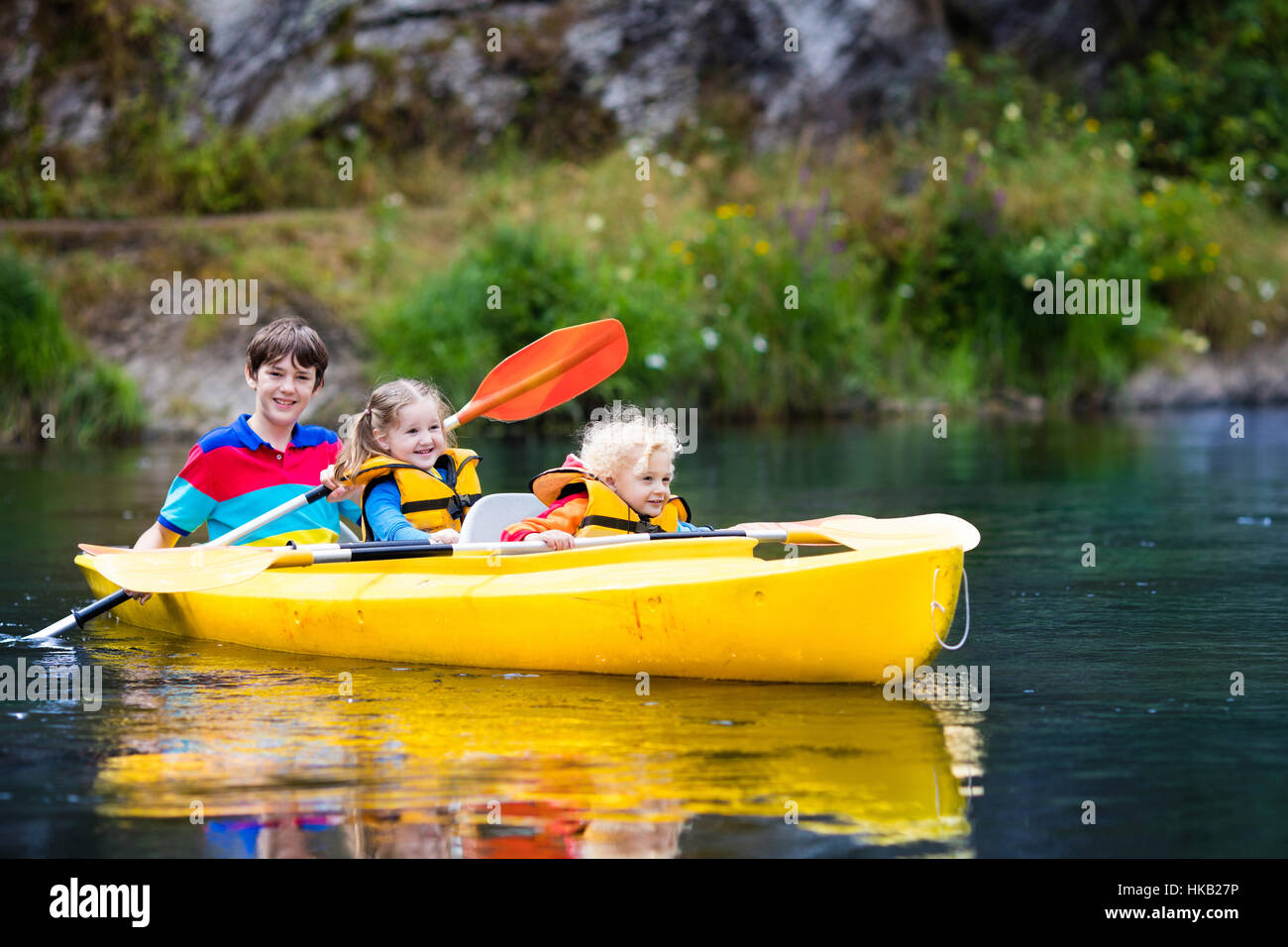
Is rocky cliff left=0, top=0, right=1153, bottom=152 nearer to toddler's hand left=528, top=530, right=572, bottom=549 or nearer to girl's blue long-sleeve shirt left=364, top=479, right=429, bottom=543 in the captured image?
girl's blue long-sleeve shirt left=364, top=479, right=429, bottom=543

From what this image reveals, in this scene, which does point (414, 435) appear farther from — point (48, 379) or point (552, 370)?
point (48, 379)

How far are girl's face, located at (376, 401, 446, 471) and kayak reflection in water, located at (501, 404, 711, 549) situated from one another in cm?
37

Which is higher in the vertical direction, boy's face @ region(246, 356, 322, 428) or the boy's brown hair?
the boy's brown hair

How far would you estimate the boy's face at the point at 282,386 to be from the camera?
479 centimetres

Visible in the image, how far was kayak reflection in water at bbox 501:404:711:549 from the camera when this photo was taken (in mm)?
4504

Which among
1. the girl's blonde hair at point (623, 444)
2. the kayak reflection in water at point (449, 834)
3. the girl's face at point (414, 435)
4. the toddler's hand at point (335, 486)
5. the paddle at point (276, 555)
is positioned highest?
the girl's face at point (414, 435)

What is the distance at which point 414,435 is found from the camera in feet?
15.8

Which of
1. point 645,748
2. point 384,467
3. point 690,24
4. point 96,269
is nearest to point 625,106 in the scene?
point 690,24

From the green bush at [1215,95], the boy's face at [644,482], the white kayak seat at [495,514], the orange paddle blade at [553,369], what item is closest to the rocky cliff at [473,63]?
the green bush at [1215,95]

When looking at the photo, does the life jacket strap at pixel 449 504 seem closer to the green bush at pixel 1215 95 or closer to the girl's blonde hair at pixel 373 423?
the girl's blonde hair at pixel 373 423

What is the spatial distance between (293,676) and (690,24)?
13.3m

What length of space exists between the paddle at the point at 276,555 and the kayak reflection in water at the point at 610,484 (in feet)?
0.30

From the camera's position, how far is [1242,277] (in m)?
14.8

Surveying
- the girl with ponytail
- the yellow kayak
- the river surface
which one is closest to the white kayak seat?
the girl with ponytail
